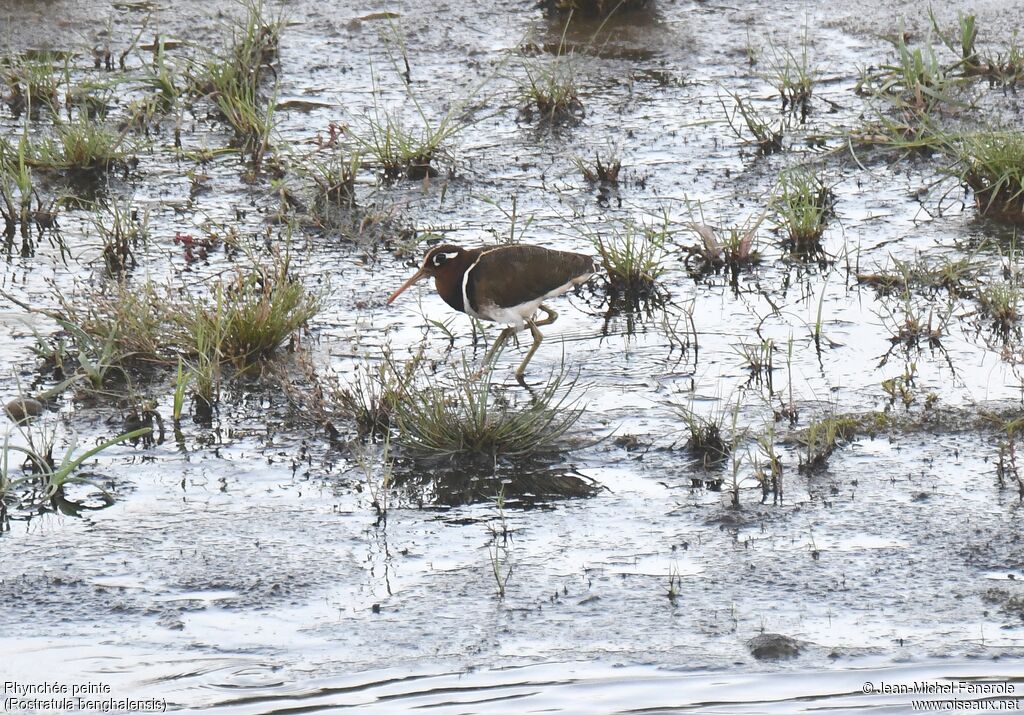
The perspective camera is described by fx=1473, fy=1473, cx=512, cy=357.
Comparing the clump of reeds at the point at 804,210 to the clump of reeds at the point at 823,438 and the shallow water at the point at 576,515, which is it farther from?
the clump of reeds at the point at 823,438

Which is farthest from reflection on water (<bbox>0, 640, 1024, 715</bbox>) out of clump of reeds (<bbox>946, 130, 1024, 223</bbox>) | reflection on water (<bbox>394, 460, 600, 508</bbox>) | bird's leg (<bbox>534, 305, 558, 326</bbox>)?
clump of reeds (<bbox>946, 130, 1024, 223</bbox>)

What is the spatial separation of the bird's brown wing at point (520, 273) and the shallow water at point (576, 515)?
387mm

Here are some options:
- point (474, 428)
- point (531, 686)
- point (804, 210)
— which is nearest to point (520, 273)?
point (474, 428)

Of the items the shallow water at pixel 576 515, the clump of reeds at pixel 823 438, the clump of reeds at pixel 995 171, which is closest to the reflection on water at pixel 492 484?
the shallow water at pixel 576 515

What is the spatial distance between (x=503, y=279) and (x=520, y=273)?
13cm

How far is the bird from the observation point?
673cm

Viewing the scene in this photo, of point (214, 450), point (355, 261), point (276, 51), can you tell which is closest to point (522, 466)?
point (214, 450)

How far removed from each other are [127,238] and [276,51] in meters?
3.17

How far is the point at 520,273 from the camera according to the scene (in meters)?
6.80

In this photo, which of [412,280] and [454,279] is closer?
[454,279]

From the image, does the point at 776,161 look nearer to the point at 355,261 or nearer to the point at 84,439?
the point at 355,261

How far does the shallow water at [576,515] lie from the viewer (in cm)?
462

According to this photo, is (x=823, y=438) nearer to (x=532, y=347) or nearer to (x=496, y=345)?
(x=532, y=347)

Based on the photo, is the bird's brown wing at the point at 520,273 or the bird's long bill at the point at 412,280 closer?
the bird's brown wing at the point at 520,273
